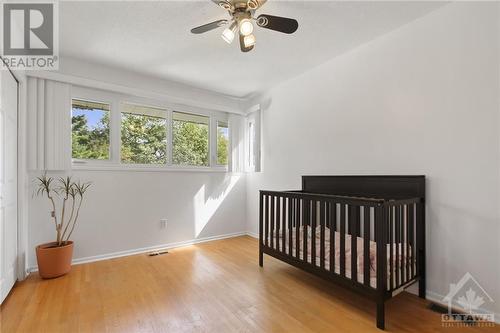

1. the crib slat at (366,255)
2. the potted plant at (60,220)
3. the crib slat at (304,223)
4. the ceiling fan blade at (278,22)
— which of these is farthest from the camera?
the potted plant at (60,220)

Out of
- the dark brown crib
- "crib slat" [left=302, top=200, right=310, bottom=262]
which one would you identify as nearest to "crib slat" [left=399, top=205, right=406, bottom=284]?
the dark brown crib

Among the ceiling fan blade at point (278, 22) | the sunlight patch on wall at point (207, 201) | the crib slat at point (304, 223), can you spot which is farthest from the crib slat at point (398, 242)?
the sunlight patch on wall at point (207, 201)

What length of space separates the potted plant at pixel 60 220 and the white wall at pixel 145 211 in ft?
0.24

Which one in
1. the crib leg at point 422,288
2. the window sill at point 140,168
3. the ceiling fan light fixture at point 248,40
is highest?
the ceiling fan light fixture at point 248,40

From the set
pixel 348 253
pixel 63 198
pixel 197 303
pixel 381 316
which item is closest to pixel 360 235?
pixel 348 253

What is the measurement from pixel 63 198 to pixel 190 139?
178cm

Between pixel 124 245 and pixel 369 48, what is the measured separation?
144 inches

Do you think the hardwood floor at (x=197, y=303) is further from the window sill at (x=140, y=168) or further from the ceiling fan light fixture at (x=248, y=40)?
the ceiling fan light fixture at (x=248, y=40)

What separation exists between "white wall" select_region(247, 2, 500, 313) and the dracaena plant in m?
2.98

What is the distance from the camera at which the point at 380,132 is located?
7.89ft

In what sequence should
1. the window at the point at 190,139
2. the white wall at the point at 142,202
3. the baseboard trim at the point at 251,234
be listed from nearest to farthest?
the white wall at the point at 142,202 → the window at the point at 190,139 → the baseboard trim at the point at 251,234

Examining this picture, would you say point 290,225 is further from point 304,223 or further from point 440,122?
point 440,122

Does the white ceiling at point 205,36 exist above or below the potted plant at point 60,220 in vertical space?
above

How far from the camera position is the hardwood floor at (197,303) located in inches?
67.2
